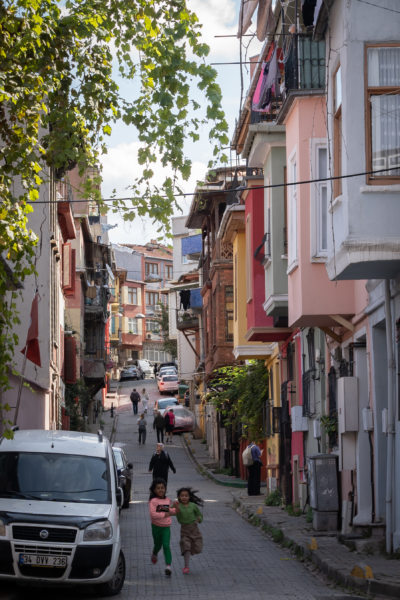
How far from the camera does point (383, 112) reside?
1480 centimetres

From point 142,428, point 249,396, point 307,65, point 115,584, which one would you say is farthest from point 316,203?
point 142,428

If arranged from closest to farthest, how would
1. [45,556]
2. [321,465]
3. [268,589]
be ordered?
[45,556], [268,589], [321,465]

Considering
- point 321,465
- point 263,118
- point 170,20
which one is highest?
point 263,118

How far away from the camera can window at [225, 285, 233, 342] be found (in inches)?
1763

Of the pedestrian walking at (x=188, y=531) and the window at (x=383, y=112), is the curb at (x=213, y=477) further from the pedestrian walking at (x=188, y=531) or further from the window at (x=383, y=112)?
the window at (x=383, y=112)

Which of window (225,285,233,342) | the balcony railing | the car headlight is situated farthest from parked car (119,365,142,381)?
the car headlight

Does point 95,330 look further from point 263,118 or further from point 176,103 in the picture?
point 176,103

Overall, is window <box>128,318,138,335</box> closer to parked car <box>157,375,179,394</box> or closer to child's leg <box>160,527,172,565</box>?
parked car <box>157,375,179,394</box>

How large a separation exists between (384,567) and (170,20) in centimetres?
768

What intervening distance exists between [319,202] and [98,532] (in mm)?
8285

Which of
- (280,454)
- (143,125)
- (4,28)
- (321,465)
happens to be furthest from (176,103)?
(280,454)

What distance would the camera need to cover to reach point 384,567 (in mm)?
14367

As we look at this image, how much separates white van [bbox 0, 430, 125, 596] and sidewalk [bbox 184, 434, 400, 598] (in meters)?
2.82

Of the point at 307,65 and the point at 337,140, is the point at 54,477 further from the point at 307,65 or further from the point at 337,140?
the point at 307,65
